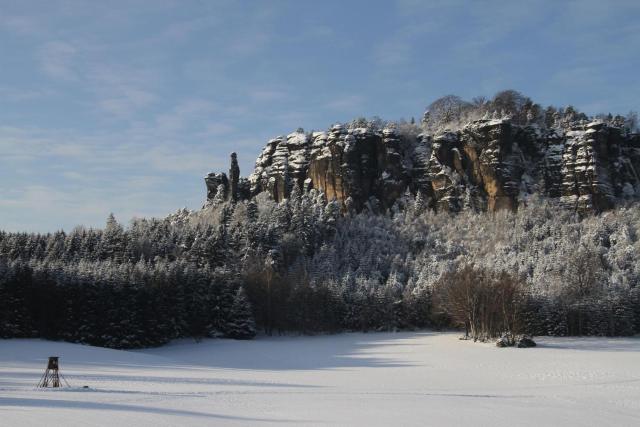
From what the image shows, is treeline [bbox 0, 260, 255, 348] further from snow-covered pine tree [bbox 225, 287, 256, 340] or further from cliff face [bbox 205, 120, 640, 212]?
cliff face [bbox 205, 120, 640, 212]

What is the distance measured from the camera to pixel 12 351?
44938 mm

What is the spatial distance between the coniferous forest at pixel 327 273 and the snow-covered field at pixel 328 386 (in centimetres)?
670

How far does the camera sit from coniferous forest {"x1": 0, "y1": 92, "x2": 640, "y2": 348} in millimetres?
60844

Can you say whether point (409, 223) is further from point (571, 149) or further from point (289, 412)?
point (289, 412)

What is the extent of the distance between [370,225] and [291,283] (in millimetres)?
42755

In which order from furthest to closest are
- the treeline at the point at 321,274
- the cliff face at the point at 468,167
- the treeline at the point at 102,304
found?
1. the cliff face at the point at 468,167
2. the treeline at the point at 321,274
3. the treeline at the point at 102,304

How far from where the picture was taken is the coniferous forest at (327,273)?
200 ft

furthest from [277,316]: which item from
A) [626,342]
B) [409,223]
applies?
[409,223]

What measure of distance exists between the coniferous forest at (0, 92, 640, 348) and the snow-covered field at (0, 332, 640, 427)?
264 inches

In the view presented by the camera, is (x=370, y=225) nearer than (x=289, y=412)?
No

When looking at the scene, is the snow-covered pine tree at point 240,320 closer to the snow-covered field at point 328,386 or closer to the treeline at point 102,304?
the treeline at point 102,304

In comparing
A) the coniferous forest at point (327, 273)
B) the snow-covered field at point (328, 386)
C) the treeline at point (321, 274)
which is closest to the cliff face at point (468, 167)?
the coniferous forest at point (327, 273)

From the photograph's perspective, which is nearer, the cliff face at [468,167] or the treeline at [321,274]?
the treeline at [321,274]

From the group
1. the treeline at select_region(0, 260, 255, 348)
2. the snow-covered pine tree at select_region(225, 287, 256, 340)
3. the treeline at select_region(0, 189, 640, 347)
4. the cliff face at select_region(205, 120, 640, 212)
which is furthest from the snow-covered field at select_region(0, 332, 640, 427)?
the cliff face at select_region(205, 120, 640, 212)
